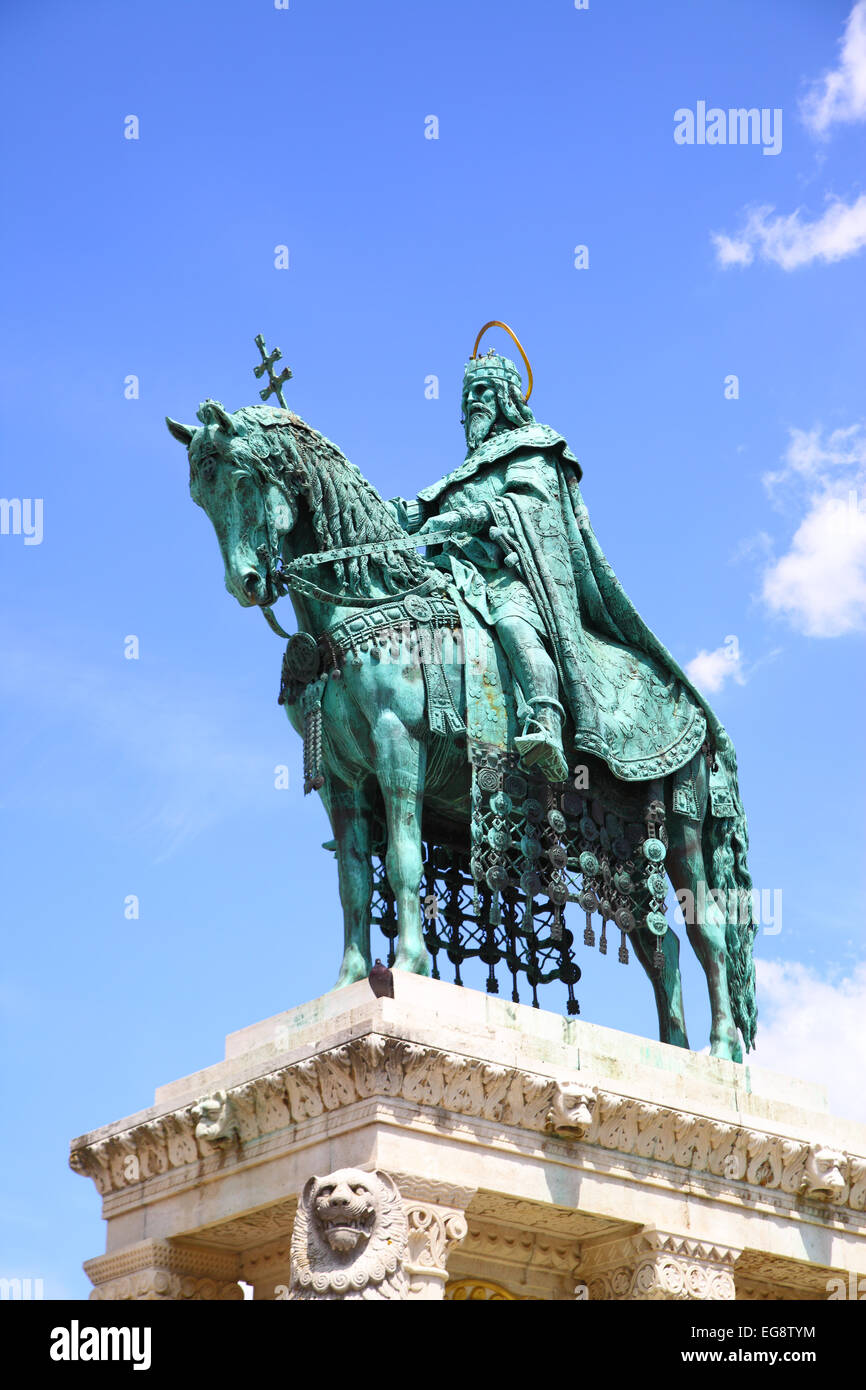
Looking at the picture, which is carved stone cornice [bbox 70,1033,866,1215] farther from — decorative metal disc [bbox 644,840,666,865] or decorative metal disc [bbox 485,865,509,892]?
decorative metal disc [bbox 644,840,666,865]

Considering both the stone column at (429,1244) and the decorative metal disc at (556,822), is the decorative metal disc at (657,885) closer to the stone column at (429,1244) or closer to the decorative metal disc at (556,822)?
the decorative metal disc at (556,822)

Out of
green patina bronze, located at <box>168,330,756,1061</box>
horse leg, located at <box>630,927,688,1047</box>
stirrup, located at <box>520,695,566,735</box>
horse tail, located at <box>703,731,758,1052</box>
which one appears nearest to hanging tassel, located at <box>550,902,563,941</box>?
green patina bronze, located at <box>168,330,756,1061</box>

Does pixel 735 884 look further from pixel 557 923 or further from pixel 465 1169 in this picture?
pixel 465 1169

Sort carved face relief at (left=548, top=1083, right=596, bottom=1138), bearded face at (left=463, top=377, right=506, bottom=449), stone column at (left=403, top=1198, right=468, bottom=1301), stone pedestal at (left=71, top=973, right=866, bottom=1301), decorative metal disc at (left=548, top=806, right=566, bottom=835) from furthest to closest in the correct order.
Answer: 1. bearded face at (left=463, top=377, right=506, bottom=449)
2. decorative metal disc at (left=548, top=806, right=566, bottom=835)
3. carved face relief at (left=548, top=1083, right=596, bottom=1138)
4. stone pedestal at (left=71, top=973, right=866, bottom=1301)
5. stone column at (left=403, top=1198, right=468, bottom=1301)

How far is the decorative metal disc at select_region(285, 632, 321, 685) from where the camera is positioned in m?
20.5

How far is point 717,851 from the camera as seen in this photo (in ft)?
73.5

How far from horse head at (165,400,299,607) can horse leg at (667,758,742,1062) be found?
497 cm

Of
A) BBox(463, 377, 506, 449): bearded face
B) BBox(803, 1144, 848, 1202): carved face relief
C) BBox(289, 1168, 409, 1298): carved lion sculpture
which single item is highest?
BBox(463, 377, 506, 449): bearded face

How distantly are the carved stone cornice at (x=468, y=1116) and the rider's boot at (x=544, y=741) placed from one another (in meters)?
2.97

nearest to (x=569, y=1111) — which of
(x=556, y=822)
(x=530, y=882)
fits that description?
(x=530, y=882)

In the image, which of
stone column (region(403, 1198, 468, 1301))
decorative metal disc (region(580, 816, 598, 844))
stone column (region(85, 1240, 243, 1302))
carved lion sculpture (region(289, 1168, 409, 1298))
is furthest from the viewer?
decorative metal disc (region(580, 816, 598, 844))

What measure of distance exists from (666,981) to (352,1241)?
561 cm
